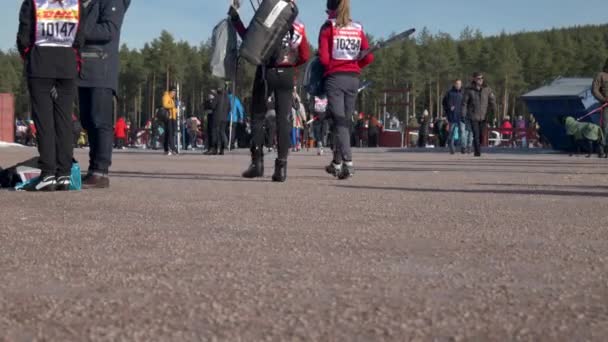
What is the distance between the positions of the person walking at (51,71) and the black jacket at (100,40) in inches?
10.3

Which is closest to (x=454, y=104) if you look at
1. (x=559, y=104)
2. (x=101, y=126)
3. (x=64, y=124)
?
(x=559, y=104)

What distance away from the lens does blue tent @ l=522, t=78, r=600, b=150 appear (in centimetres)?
2439

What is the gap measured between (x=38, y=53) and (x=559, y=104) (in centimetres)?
2034

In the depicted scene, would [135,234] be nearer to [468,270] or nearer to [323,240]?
[323,240]

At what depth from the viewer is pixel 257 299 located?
2.49m

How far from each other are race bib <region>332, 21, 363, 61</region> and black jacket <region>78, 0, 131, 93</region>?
2395 millimetres

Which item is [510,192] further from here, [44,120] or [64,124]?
[44,120]

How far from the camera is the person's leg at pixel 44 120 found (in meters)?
6.66

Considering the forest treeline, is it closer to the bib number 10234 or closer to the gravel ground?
the bib number 10234

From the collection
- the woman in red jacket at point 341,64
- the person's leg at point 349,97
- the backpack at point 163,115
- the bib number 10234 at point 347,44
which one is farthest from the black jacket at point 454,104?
the bib number 10234 at point 347,44

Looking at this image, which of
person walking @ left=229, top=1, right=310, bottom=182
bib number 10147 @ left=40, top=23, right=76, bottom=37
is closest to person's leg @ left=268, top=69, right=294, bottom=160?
person walking @ left=229, top=1, right=310, bottom=182

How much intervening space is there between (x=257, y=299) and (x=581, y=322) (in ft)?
2.62

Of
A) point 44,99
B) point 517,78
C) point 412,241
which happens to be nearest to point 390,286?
point 412,241

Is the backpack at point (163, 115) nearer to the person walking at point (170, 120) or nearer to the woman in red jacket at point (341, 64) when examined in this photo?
the person walking at point (170, 120)
